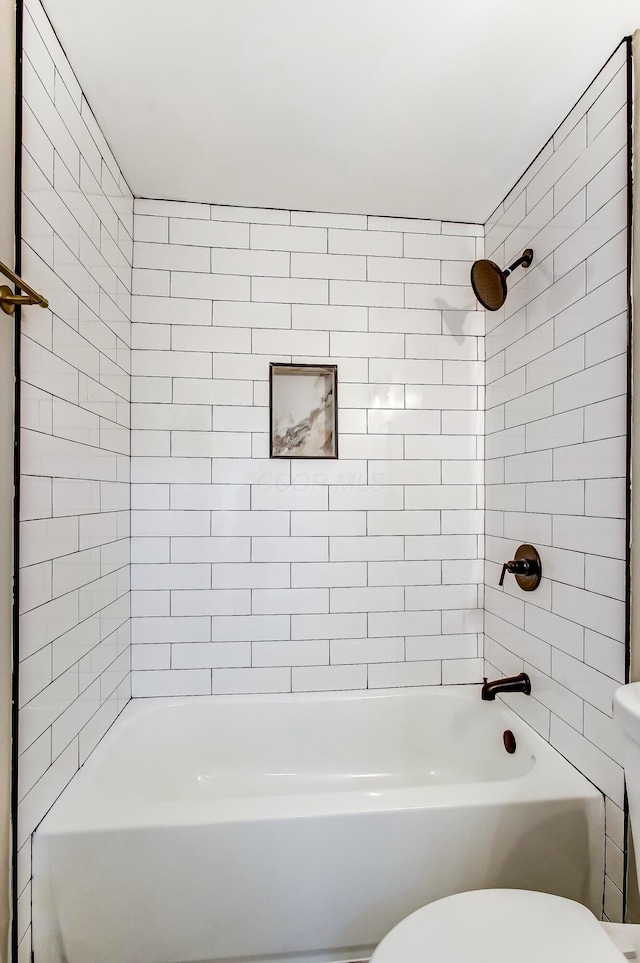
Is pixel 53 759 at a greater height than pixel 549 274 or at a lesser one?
lesser

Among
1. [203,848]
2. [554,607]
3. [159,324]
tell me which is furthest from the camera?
[159,324]

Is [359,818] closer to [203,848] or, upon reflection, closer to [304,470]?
[203,848]

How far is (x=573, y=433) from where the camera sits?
1581 mm

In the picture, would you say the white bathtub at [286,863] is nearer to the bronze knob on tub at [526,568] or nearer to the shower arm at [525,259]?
the bronze knob on tub at [526,568]

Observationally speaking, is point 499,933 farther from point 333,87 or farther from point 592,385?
point 333,87

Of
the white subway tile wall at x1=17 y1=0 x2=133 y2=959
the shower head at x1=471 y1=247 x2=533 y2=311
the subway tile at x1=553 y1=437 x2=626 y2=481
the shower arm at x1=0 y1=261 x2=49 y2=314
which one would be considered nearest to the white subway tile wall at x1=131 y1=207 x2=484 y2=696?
the white subway tile wall at x1=17 y1=0 x2=133 y2=959

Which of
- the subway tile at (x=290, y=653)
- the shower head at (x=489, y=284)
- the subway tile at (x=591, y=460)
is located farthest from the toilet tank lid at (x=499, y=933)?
the shower head at (x=489, y=284)

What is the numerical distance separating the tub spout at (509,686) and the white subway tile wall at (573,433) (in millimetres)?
36

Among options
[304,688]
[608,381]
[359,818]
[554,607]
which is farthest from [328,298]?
[359,818]

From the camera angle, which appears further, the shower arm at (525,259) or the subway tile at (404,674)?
the subway tile at (404,674)

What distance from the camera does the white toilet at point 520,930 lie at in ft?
3.20

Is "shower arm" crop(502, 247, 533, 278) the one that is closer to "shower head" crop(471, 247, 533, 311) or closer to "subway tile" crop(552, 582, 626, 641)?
"shower head" crop(471, 247, 533, 311)

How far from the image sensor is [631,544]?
130cm

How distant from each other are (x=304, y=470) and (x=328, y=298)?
0.75 m
